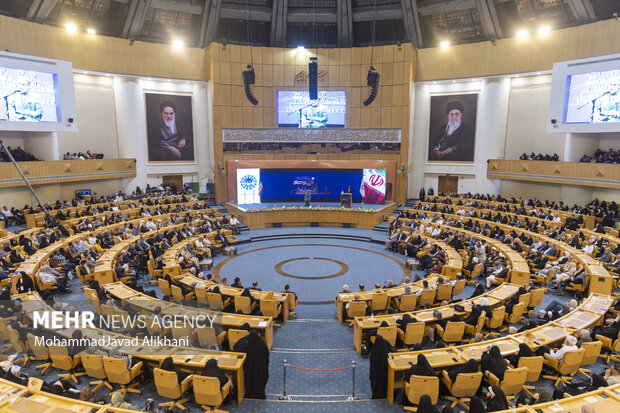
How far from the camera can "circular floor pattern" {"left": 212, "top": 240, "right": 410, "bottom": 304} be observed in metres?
13.1

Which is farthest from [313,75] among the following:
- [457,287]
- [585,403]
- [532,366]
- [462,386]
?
[585,403]

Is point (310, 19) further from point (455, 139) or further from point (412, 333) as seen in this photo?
point (412, 333)

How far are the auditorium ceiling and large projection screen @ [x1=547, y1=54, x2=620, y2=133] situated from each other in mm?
3746

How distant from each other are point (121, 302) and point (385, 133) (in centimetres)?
2129

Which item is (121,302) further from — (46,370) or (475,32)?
(475,32)

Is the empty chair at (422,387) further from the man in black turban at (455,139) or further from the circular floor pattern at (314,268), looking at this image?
the man in black turban at (455,139)

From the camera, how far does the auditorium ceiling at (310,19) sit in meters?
22.6

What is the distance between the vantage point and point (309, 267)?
15109 mm

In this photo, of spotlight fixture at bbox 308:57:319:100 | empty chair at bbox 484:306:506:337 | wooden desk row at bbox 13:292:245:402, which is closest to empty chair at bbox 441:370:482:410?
empty chair at bbox 484:306:506:337

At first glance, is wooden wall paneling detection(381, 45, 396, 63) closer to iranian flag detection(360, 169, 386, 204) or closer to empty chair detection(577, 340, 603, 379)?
iranian flag detection(360, 169, 386, 204)

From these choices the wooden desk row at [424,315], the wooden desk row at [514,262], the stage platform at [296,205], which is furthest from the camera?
the stage platform at [296,205]

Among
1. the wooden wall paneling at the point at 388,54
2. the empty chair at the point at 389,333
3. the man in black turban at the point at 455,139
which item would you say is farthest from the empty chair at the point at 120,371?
the man in black turban at the point at 455,139

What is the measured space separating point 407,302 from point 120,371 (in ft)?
23.0

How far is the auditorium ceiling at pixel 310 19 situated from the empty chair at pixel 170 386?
23072 millimetres
